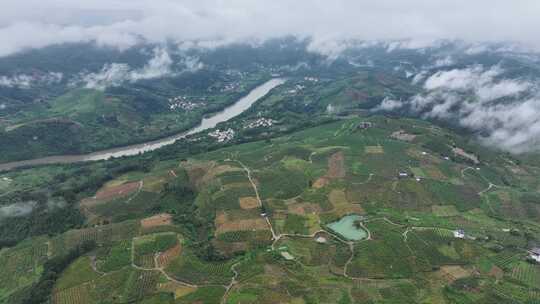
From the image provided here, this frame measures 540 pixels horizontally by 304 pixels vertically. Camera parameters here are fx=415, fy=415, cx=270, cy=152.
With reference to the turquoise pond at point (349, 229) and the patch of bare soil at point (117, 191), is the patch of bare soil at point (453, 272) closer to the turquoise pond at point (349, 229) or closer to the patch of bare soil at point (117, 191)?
the turquoise pond at point (349, 229)

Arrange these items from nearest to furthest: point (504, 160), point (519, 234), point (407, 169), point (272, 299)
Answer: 1. point (272, 299)
2. point (519, 234)
3. point (407, 169)
4. point (504, 160)

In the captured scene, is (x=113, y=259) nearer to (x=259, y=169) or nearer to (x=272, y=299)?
(x=272, y=299)

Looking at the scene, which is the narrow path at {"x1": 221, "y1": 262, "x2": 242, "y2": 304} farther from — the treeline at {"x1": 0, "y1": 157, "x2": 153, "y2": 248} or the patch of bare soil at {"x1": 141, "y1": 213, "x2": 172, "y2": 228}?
the treeline at {"x1": 0, "y1": 157, "x2": 153, "y2": 248}

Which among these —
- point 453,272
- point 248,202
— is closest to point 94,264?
point 248,202

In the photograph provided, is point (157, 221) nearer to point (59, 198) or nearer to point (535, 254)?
point (59, 198)

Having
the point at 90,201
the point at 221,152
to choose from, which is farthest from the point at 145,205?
the point at 221,152

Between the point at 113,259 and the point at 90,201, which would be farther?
the point at 90,201

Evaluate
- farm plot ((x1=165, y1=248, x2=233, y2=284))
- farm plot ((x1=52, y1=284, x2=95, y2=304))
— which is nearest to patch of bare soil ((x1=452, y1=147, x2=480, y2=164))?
farm plot ((x1=165, y1=248, x2=233, y2=284))

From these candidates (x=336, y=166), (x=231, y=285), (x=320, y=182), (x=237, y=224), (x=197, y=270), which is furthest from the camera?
(x=336, y=166)

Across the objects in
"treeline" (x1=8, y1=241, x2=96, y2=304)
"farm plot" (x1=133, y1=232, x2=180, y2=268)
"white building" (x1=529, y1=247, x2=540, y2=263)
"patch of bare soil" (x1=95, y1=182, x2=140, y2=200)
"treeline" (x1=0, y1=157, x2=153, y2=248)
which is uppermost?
"white building" (x1=529, y1=247, x2=540, y2=263)
